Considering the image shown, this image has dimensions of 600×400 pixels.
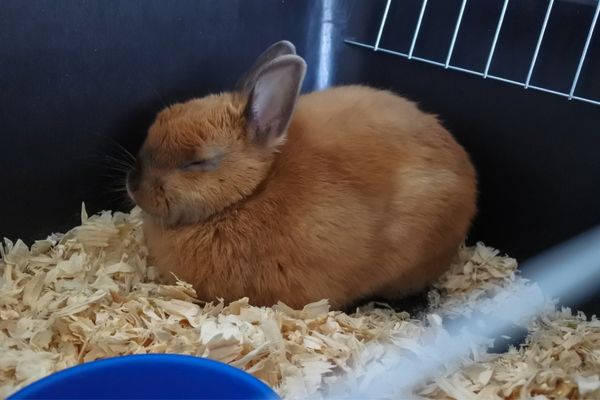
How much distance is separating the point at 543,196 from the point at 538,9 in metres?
0.71

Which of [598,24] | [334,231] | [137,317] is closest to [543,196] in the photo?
[598,24]

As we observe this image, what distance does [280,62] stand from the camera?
2.31 m

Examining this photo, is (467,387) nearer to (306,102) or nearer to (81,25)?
(306,102)

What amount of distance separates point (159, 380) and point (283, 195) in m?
0.85

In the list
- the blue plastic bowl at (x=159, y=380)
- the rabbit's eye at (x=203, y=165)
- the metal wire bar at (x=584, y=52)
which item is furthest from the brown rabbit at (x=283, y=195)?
the blue plastic bowl at (x=159, y=380)

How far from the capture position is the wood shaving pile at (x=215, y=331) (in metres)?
2.12

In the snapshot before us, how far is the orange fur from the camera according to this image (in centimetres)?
242

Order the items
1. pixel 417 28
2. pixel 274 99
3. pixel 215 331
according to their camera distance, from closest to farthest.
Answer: pixel 215 331
pixel 274 99
pixel 417 28

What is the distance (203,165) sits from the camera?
2.41 meters

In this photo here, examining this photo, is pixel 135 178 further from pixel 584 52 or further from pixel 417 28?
pixel 584 52

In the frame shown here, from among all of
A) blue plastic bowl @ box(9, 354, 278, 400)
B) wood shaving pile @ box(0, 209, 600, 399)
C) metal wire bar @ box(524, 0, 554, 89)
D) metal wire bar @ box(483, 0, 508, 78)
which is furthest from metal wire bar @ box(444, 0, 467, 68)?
blue plastic bowl @ box(9, 354, 278, 400)

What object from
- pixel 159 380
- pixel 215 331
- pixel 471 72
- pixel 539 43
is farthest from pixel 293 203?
pixel 539 43

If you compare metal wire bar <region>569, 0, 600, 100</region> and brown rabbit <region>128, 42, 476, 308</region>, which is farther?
metal wire bar <region>569, 0, 600, 100</region>

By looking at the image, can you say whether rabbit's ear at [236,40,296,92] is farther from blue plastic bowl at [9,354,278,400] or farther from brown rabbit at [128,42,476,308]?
blue plastic bowl at [9,354,278,400]
